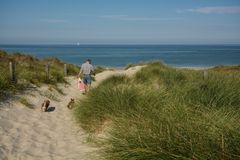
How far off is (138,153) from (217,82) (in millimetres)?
6485

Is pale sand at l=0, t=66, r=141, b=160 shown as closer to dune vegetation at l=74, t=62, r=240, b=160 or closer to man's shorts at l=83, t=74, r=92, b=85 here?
dune vegetation at l=74, t=62, r=240, b=160

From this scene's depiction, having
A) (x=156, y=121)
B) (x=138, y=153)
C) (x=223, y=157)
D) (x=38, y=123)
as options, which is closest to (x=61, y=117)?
(x=38, y=123)

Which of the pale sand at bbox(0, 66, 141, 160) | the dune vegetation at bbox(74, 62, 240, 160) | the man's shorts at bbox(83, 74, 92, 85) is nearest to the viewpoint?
the dune vegetation at bbox(74, 62, 240, 160)

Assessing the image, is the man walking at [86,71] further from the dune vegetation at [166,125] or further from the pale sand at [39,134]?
the dune vegetation at [166,125]

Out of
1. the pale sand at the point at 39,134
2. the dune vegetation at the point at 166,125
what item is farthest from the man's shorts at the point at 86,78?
the dune vegetation at the point at 166,125

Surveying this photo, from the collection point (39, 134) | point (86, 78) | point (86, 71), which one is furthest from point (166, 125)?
point (86, 78)

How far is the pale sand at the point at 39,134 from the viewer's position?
8.27 metres

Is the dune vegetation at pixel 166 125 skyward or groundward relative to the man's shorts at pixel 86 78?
skyward

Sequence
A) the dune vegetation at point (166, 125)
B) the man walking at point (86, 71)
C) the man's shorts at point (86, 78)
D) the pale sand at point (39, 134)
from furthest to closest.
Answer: the man's shorts at point (86, 78)
the man walking at point (86, 71)
the pale sand at point (39, 134)
the dune vegetation at point (166, 125)

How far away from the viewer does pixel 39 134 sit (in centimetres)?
1005

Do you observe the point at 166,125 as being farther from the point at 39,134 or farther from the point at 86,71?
the point at 86,71

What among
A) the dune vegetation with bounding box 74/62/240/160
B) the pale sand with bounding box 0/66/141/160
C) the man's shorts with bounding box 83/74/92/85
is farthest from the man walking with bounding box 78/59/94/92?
the dune vegetation with bounding box 74/62/240/160

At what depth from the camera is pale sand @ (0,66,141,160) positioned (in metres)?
8.27

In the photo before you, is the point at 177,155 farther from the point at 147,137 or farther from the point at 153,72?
the point at 153,72
